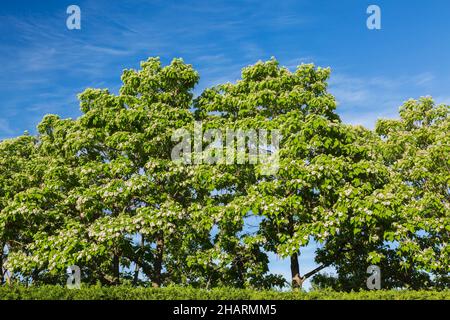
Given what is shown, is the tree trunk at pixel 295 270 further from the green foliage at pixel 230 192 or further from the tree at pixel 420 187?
the tree at pixel 420 187

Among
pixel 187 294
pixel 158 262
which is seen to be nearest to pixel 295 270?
pixel 158 262

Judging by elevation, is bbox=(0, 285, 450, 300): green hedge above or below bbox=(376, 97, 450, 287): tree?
below

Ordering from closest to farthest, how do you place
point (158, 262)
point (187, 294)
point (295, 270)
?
1. point (187, 294)
2. point (295, 270)
3. point (158, 262)

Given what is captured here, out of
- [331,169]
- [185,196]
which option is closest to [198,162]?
[185,196]

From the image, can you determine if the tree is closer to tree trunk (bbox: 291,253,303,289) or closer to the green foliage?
the green foliage

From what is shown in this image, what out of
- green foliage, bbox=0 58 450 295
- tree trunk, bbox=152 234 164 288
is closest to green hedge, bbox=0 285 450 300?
green foliage, bbox=0 58 450 295

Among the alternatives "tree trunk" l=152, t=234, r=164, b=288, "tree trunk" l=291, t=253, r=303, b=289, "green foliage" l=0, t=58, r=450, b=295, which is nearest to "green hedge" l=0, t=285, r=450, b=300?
"green foliage" l=0, t=58, r=450, b=295

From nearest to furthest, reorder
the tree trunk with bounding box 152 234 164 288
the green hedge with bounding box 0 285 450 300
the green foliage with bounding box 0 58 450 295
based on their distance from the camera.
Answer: the green hedge with bounding box 0 285 450 300 → the green foliage with bounding box 0 58 450 295 → the tree trunk with bounding box 152 234 164 288

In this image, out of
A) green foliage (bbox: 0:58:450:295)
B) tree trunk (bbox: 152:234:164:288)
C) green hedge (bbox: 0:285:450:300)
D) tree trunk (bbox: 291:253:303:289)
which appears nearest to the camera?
green hedge (bbox: 0:285:450:300)

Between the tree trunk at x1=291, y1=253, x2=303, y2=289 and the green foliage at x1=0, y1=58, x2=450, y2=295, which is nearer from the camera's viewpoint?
the green foliage at x1=0, y1=58, x2=450, y2=295

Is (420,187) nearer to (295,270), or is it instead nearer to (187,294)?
(295,270)

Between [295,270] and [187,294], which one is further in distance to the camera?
[295,270]
